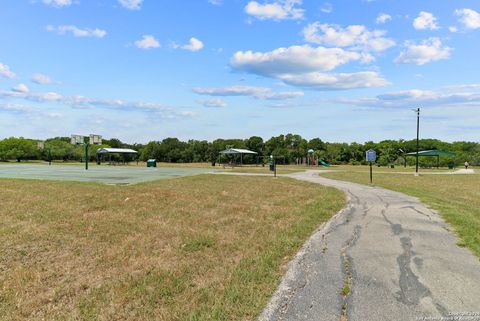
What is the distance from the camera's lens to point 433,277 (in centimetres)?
430

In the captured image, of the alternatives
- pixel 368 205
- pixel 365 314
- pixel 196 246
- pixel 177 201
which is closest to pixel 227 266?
pixel 196 246

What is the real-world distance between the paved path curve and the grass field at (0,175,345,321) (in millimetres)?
373

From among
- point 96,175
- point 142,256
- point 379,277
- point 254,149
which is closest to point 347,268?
point 379,277

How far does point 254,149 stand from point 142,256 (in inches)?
2704

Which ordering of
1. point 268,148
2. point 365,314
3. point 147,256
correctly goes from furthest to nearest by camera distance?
point 268,148 → point 147,256 → point 365,314

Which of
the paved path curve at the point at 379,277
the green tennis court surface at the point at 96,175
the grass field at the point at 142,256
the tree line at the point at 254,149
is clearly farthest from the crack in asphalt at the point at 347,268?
the tree line at the point at 254,149

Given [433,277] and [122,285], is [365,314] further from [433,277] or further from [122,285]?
[122,285]

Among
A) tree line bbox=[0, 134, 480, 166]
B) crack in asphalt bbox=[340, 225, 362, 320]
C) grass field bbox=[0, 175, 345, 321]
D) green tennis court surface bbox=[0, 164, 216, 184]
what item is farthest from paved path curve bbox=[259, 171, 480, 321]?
tree line bbox=[0, 134, 480, 166]

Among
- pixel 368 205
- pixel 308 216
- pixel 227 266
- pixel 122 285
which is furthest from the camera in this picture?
pixel 368 205

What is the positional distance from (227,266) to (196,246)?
3.88 feet

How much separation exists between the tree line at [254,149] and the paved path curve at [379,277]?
4759 cm

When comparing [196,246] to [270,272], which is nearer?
[270,272]

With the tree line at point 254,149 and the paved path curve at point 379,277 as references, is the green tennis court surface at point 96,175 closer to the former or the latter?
the paved path curve at point 379,277

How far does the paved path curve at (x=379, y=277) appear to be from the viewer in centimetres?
339
